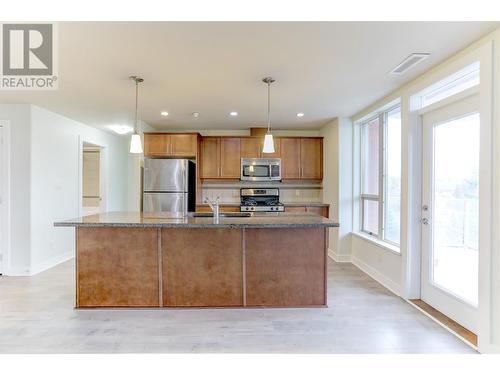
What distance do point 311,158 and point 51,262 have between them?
4699 mm

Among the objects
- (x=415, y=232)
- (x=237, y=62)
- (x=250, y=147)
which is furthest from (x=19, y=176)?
(x=415, y=232)

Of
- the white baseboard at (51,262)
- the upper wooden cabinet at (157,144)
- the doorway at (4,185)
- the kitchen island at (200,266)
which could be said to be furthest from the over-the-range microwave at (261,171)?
the doorway at (4,185)

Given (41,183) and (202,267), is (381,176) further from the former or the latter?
(41,183)

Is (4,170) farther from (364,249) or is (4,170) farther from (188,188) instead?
(364,249)

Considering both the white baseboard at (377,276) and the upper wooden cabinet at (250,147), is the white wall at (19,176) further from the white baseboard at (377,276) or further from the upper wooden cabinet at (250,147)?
the white baseboard at (377,276)

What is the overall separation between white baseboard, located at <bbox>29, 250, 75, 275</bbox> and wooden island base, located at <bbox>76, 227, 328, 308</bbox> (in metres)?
1.76

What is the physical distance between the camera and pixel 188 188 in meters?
5.33

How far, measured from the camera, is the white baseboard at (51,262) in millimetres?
4244

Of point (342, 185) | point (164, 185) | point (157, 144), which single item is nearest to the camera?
point (342, 185)

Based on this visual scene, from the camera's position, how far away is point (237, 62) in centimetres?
275

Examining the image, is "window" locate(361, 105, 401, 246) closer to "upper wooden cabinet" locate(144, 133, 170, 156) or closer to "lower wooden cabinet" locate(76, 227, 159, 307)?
"lower wooden cabinet" locate(76, 227, 159, 307)

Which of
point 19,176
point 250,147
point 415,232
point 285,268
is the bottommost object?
point 285,268

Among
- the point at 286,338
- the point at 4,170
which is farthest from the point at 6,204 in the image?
Answer: the point at 286,338

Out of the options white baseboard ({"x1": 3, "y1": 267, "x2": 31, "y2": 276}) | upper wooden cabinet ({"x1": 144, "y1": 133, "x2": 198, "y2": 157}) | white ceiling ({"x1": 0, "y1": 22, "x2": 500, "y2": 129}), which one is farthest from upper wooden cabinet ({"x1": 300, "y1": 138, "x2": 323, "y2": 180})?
white baseboard ({"x1": 3, "y1": 267, "x2": 31, "y2": 276})
